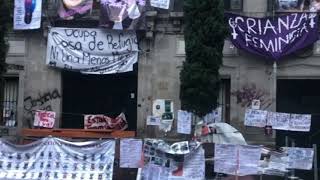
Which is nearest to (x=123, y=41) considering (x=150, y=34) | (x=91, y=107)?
(x=150, y=34)

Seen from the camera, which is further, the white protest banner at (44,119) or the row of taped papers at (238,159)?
the white protest banner at (44,119)

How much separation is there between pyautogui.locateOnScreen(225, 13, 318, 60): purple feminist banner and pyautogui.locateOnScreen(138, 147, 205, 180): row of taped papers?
21.4ft

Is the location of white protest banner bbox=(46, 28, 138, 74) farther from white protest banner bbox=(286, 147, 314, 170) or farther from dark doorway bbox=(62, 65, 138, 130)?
white protest banner bbox=(286, 147, 314, 170)

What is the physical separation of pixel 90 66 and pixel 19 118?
9.65ft

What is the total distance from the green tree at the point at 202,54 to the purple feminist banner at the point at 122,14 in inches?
88.5

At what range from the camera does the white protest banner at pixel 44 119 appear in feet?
65.9

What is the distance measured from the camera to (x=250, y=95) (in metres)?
19.9

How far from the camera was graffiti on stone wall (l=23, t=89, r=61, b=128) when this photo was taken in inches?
817

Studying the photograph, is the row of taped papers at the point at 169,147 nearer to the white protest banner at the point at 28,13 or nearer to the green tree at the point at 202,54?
the green tree at the point at 202,54

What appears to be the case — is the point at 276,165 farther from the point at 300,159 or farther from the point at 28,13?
the point at 28,13

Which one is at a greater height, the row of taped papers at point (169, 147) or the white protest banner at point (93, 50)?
the white protest banner at point (93, 50)

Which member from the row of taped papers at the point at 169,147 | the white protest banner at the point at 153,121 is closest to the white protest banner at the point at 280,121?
the white protest banner at the point at 153,121

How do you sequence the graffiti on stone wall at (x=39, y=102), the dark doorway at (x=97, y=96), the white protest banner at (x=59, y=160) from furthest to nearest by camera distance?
the dark doorway at (x=97, y=96), the graffiti on stone wall at (x=39, y=102), the white protest banner at (x=59, y=160)

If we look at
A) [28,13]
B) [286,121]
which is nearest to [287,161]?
[286,121]
